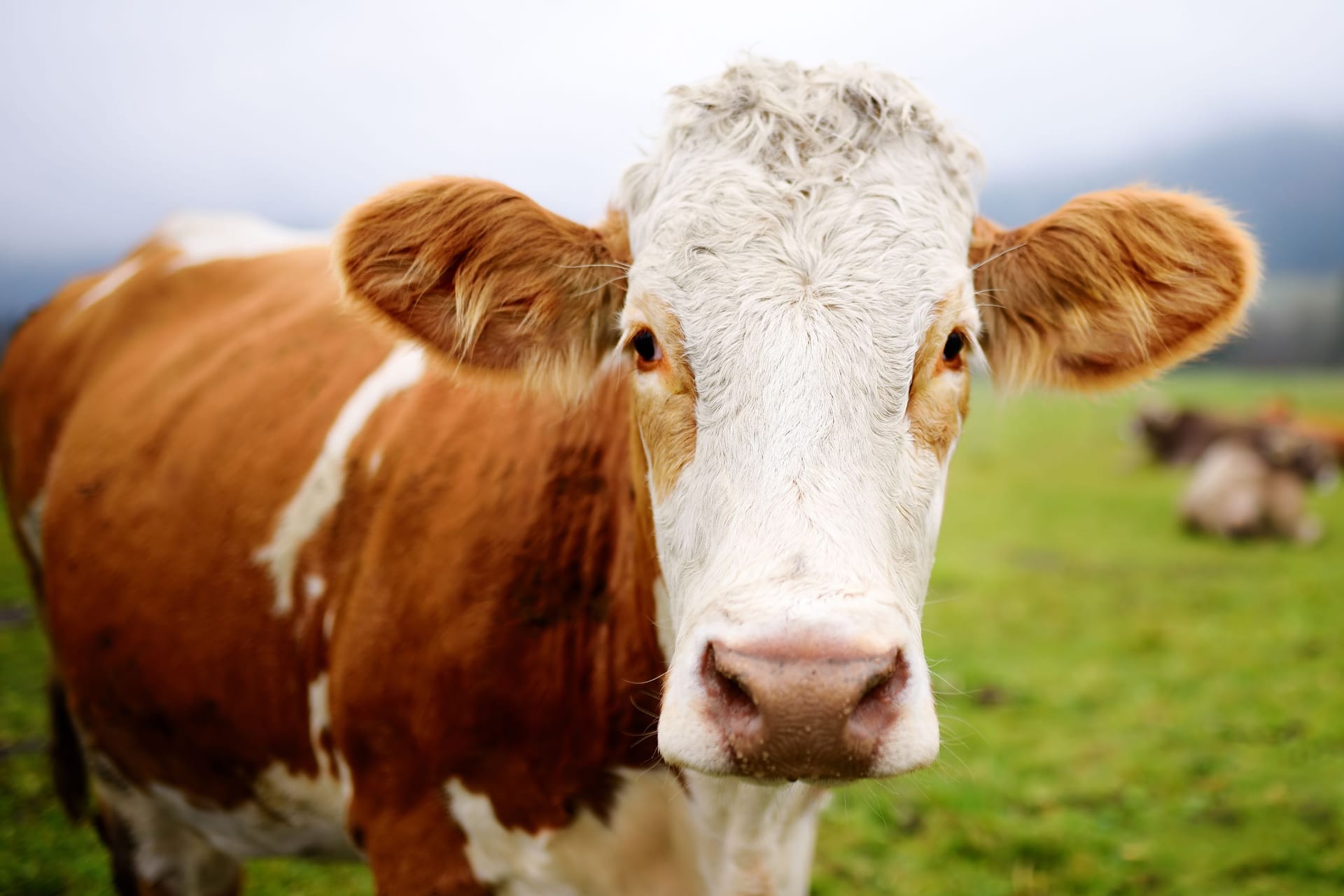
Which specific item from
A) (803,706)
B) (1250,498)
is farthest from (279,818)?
(1250,498)

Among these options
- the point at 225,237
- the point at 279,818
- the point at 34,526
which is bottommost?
the point at 279,818

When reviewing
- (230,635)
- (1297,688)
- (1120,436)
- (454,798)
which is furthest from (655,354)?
(1120,436)

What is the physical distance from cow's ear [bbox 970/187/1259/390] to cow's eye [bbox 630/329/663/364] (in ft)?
2.64

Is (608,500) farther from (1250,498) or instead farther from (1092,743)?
(1250,498)

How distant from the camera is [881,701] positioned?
4.82 ft

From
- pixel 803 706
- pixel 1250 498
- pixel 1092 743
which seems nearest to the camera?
pixel 803 706

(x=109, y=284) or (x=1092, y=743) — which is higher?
(x=109, y=284)

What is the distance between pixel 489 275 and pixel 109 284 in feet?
9.99

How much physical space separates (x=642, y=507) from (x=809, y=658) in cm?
83

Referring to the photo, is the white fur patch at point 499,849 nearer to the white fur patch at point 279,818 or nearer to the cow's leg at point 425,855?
the cow's leg at point 425,855

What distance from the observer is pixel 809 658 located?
4.55 ft

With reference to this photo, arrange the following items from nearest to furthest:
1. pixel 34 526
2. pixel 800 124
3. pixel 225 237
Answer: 1. pixel 800 124
2. pixel 34 526
3. pixel 225 237

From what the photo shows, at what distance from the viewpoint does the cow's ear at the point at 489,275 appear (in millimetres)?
2172

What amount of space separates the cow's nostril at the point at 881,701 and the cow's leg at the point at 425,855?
125cm
